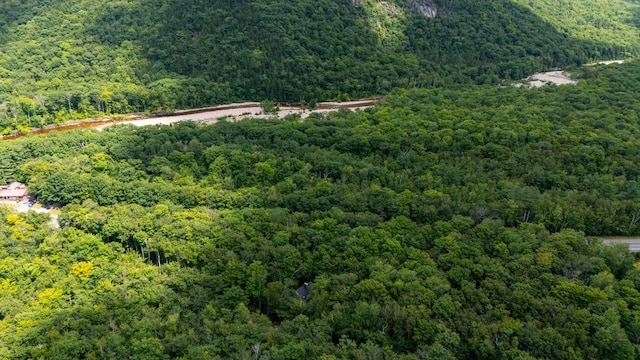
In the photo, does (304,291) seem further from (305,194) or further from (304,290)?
(305,194)

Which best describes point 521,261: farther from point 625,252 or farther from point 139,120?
point 139,120

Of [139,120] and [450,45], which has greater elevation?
[450,45]

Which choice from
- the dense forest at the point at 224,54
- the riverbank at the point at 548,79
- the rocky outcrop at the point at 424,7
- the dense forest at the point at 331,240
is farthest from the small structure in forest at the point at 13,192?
the riverbank at the point at 548,79

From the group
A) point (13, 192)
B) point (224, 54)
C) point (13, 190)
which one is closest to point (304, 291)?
point (13, 192)

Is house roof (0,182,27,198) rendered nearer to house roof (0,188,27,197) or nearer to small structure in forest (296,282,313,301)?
house roof (0,188,27,197)

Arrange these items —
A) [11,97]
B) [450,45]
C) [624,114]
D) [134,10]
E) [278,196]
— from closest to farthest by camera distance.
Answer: [278,196]
[624,114]
[11,97]
[134,10]
[450,45]

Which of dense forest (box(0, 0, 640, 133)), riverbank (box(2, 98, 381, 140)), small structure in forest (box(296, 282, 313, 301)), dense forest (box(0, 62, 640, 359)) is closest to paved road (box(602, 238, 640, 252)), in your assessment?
dense forest (box(0, 62, 640, 359))

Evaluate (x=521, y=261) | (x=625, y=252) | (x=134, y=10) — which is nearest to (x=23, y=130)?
(x=134, y=10)
